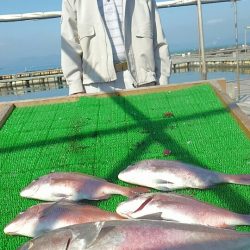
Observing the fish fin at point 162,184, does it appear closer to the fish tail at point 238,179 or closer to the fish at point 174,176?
the fish at point 174,176

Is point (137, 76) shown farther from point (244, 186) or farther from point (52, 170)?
point (244, 186)

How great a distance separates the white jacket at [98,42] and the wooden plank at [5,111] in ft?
2.55

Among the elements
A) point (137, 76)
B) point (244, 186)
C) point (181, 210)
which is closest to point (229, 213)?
point (181, 210)

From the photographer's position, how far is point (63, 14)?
469cm

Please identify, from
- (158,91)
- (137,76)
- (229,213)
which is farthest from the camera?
(137,76)

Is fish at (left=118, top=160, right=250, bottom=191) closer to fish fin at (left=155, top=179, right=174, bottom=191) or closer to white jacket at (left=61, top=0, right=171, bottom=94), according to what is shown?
fish fin at (left=155, top=179, right=174, bottom=191)

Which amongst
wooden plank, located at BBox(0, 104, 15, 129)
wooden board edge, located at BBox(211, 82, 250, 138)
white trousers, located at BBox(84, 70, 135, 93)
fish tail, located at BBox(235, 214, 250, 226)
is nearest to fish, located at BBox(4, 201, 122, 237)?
fish tail, located at BBox(235, 214, 250, 226)

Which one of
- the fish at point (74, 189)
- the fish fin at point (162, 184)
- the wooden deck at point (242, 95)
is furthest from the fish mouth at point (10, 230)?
the wooden deck at point (242, 95)

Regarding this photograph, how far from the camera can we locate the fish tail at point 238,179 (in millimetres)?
2416

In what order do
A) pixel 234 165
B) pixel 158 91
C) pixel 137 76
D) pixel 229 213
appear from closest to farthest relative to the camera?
pixel 229 213 < pixel 234 165 < pixel 158 91 < pixel 137 76

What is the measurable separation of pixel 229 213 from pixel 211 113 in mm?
1737

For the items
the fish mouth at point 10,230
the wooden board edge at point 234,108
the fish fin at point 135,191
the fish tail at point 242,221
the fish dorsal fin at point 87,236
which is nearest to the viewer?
the fish dorsal fin at point 87,236

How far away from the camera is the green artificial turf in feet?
8.24

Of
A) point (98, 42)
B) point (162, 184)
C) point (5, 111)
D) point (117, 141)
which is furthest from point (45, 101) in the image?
point (162, 184)
